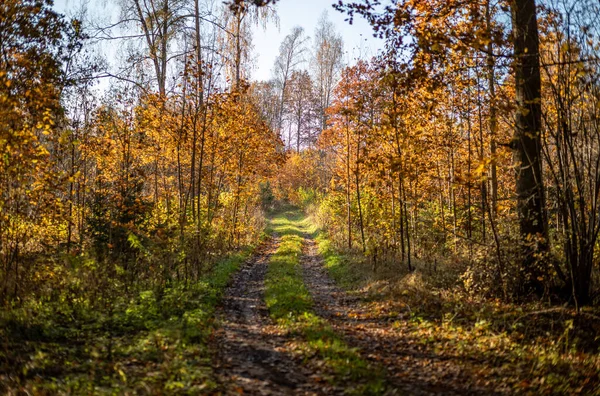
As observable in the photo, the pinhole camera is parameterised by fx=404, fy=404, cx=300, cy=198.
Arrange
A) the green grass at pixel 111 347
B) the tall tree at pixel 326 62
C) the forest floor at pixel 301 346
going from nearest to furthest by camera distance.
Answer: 1. the green grass at pixel 111 347
2. the forest floor at pixel 301 346
3. the tall tree at pixel 326 62

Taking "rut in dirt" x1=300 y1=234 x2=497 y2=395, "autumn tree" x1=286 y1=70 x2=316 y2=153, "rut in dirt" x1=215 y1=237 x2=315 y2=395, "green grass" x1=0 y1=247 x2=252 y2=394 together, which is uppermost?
"autumn tree" x1=286 y1=70 x2=316 y2=153

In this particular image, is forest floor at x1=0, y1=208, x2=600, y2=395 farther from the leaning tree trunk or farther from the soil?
the leaning tree trunk

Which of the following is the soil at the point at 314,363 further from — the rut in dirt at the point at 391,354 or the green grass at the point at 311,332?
the green grass at the point at 311,332

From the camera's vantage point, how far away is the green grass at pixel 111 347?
174 inches

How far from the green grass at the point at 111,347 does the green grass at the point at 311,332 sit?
4.58ft

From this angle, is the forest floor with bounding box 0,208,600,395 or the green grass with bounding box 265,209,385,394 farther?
the green grass with bounding box 265,209,385,394

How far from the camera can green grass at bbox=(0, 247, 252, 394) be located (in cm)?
442

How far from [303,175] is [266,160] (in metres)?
19.1

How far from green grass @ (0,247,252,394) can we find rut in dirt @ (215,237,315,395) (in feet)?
0.85

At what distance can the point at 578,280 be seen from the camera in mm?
6496

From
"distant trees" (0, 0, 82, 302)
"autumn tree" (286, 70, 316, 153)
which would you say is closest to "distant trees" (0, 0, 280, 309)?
"distant trees" (0, 0, 82, 302)

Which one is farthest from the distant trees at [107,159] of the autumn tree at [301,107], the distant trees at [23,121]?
the autumn tree at [301,107]

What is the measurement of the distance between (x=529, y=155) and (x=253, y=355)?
5.74 metres

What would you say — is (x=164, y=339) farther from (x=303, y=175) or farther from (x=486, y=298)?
(x=303, y=175)
